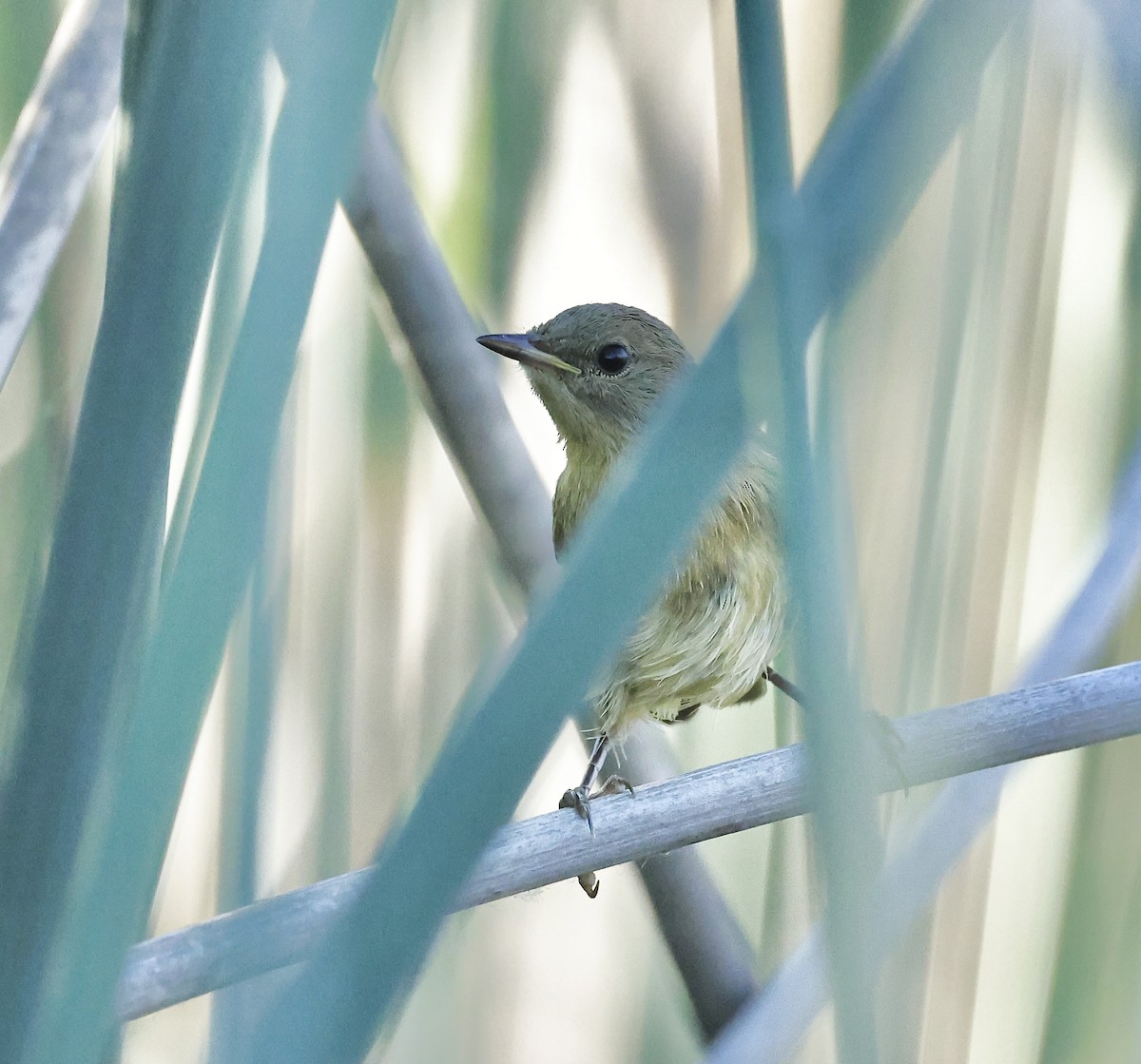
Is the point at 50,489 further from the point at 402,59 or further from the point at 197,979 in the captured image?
the point at 402,59

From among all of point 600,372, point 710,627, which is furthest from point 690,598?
point 600,372

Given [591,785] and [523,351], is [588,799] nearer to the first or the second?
[591,785]

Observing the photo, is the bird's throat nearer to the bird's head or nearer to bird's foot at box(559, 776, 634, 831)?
the bird's head

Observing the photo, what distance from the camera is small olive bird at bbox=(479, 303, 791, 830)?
3.81 ft

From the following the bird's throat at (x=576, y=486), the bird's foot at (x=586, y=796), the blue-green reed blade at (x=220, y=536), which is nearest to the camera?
the blue-green reed blade at (x=220, y=536)

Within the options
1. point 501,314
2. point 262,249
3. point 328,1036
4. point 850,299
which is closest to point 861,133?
point 850,299

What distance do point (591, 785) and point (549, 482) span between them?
1.34ft

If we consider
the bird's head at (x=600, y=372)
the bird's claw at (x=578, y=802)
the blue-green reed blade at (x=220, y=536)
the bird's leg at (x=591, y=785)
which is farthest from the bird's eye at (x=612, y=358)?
the blue-green reed blade at (x=220, y=536)

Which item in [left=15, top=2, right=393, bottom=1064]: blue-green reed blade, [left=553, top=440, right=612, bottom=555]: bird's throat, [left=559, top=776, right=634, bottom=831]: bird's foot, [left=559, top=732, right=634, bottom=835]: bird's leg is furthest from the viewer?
[left=553, top=440, right=612, bottom=555]: bird's throat

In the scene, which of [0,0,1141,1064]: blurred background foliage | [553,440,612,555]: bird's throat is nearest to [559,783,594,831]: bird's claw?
[0,0,1141,1064]: blurred background foliage

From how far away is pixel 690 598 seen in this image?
1.17 metres

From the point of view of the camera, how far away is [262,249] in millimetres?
369

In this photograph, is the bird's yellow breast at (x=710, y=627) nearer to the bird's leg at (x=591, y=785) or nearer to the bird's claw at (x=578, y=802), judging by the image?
the bird's leg at (x=591, y=785)

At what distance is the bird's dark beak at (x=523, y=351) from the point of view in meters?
1.20
